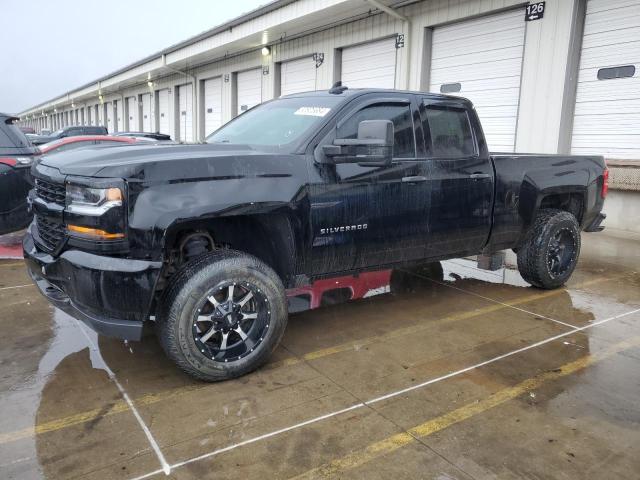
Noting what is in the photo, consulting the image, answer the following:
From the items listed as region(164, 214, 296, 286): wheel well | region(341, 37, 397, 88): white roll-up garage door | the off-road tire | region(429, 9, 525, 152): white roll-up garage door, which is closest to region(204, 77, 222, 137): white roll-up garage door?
region(341, 37, 397, 88): white roll-up garage door

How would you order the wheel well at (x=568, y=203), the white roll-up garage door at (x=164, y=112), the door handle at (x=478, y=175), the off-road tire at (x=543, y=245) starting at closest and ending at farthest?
the door handle at (x=478, y=175) → the off-road tire at (x=543, y=245) → the wheel well at (x=568, y=203) → the white roll-up garage door at (x=164, y=112)

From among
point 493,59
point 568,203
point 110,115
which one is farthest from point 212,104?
point 110,115

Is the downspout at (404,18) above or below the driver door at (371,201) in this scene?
above

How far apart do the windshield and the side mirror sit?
297 millimetres

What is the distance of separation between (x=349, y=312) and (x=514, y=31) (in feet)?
27.8

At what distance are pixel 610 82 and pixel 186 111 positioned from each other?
20773mm

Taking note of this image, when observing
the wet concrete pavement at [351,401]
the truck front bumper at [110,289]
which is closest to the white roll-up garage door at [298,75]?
the wet concrete pavement at [351,401]

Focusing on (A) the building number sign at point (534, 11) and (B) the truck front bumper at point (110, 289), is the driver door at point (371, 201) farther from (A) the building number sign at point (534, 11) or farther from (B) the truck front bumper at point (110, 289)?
(A) the building number sign at point (534, 11)

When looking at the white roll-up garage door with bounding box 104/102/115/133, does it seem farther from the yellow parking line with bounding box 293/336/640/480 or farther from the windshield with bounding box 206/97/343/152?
the yellow parking line with bounding box 293/336/640/480

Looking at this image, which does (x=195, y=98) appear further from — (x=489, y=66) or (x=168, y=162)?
(x=168, y=162)

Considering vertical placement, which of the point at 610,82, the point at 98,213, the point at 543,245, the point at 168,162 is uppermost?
the point at 610,82

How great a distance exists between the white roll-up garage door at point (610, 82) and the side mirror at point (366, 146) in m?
7.59

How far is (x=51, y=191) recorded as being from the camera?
3412 millimetres

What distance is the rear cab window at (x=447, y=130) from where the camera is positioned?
14.5 ft
